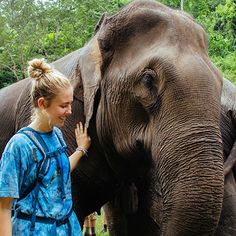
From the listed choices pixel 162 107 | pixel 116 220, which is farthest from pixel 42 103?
pixel 116 220

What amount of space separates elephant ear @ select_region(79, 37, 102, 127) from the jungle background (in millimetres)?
10302

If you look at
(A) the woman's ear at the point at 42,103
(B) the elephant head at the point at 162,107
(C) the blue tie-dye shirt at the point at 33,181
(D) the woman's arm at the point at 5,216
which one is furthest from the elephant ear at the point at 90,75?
(D) the woman's arm at the point at 5,216

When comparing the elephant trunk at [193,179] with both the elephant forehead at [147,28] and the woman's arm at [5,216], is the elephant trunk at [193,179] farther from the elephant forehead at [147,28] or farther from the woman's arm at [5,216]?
the woman's arm at [5,216]

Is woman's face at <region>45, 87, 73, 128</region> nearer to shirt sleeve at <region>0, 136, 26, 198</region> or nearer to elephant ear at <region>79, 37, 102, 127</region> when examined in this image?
shirt sleeve at <region>0, 136, 26, 198</region>

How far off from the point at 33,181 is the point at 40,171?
0.06 m

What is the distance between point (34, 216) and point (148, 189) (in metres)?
1.46

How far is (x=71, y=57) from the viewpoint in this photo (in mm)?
4660

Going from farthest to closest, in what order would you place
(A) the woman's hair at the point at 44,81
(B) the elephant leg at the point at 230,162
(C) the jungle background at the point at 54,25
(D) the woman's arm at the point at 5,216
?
(C) the jungle background at the point at 54,25 < (B) the elephant leg at the point at 230,162 < (A) the woman's hair at the point at 44,81 < (D) the woman's arm at the point at 5,216

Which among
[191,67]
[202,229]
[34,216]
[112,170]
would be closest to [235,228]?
[112,170]

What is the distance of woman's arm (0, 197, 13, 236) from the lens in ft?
9.93

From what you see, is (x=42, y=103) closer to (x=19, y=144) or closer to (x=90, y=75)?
(x=19, y=144)

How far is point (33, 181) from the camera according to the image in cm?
319

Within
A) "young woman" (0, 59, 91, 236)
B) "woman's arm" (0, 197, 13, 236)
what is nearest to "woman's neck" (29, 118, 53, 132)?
"young woman" (0, 59, 91, 236)

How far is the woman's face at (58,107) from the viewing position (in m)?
3.21
